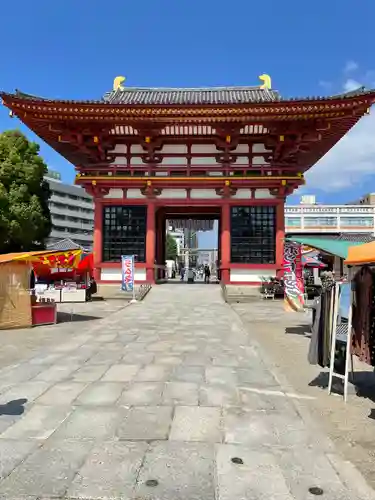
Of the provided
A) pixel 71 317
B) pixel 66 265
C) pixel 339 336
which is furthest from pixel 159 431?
pixel 71 317

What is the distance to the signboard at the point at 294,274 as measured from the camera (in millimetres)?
12797

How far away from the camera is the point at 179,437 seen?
4.09 meters

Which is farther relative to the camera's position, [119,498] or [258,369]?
[258,369]

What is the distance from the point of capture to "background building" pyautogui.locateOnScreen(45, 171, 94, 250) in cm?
8631

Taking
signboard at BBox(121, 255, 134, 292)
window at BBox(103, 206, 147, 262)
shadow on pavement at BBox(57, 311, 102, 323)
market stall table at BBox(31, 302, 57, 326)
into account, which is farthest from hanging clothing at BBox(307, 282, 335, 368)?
window at BBox(103, 206, 147, 262)

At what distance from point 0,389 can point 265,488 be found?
13.7ft

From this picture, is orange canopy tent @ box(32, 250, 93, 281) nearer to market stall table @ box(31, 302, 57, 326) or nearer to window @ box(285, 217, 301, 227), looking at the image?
market stall table @ box(31, 302, 57, 326)

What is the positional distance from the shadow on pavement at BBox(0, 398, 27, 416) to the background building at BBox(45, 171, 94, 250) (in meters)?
80.8

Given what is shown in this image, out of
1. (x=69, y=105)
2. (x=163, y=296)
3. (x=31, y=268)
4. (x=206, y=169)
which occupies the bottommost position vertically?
(x=163, y=296)

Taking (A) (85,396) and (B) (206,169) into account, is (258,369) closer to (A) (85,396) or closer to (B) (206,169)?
(A) (85,396)

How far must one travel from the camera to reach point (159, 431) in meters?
4.24

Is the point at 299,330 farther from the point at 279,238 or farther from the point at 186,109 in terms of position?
the point at 186,109

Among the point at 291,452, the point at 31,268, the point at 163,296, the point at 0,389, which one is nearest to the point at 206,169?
the point at 163,296

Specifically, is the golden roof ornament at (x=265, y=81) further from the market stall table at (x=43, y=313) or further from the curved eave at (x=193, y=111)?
the market stall table at (x=43, y=313)
